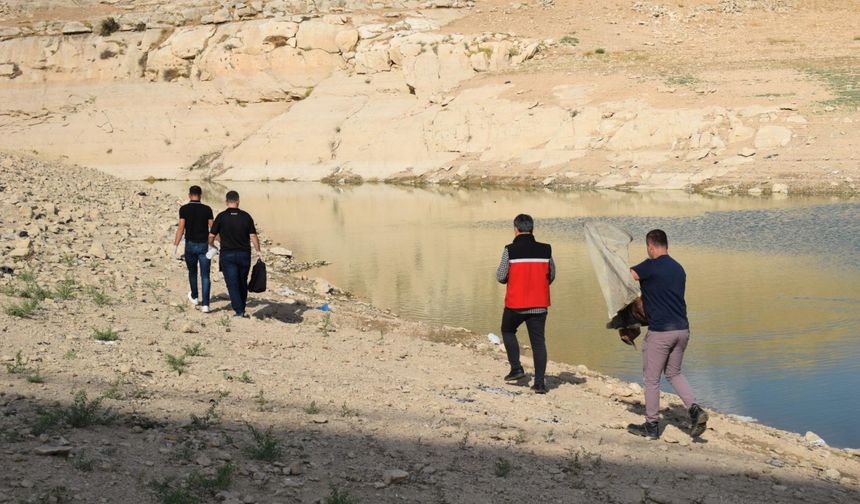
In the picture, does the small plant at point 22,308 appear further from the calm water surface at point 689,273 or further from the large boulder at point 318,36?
the large boulder at point 318,36

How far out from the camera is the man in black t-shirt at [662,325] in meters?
8.36

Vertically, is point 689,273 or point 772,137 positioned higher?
point 772,137

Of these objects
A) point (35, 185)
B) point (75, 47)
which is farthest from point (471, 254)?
point (75, 47)

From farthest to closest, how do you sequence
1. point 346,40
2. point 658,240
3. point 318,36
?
point 318,36, point 346,40, point 658,240

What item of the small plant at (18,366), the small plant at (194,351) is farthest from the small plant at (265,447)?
the small plant at (194,351)

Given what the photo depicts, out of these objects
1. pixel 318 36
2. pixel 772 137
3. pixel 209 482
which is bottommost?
pixel 209 482

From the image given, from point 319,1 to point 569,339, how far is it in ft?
179

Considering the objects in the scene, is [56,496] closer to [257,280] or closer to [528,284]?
[528,284]

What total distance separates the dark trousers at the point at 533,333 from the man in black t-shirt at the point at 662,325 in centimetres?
143

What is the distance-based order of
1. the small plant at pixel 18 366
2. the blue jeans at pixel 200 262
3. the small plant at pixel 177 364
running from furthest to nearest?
the blue jeans at pixel 200 262, the small plant at pixel 177 364, the small plant at pixel 18 366

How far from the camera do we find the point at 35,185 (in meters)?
22.3

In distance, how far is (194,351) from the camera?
980cm

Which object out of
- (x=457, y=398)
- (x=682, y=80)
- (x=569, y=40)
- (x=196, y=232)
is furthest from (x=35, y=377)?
(x=569, y=40)

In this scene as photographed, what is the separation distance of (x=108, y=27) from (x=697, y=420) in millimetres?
65430
